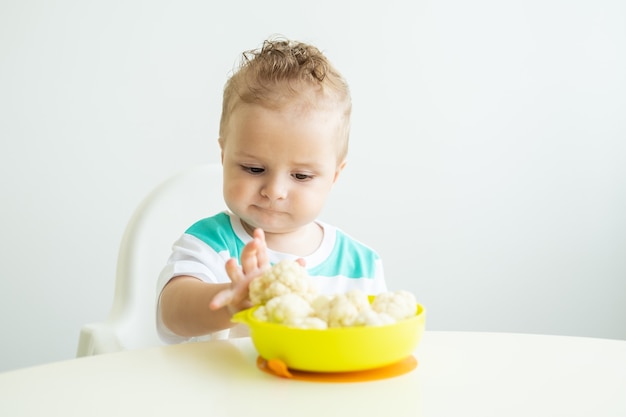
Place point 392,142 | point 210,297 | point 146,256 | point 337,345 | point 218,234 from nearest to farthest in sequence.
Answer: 1. point 337,345
2. point 210,297
3. point 218,234
4. point 146,256
5. point 392,142

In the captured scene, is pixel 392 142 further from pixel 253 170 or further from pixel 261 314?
pixel 261 314

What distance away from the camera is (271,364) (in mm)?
677

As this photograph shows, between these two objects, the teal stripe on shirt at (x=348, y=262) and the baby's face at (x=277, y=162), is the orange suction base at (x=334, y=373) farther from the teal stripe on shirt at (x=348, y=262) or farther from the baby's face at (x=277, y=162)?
the teal stripe on shirt at (x=348, y=262)

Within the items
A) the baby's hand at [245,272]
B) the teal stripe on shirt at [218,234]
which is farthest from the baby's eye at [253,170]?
the baby's hand at [245,272]

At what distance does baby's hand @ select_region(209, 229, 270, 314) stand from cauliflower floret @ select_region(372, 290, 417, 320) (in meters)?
0.12

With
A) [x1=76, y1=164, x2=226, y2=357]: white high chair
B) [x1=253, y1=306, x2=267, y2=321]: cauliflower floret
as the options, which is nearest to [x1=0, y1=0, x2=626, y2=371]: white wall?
[x1=76, y1=164, x2=226, y2=357]: white high chair

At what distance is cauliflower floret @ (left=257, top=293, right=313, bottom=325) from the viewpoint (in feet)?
2.19

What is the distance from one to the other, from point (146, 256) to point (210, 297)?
516mm

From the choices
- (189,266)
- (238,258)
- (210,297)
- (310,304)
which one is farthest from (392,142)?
(310,304)

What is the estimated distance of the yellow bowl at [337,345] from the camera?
0.65m

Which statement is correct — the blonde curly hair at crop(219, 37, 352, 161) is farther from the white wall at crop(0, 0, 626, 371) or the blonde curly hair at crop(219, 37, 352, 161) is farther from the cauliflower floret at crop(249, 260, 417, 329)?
the white wall at crop(0, 0, 626, 371)

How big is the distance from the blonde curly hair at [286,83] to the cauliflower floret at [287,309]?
433mm

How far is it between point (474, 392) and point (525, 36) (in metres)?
1.95

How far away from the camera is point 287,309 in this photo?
2.19 feet
